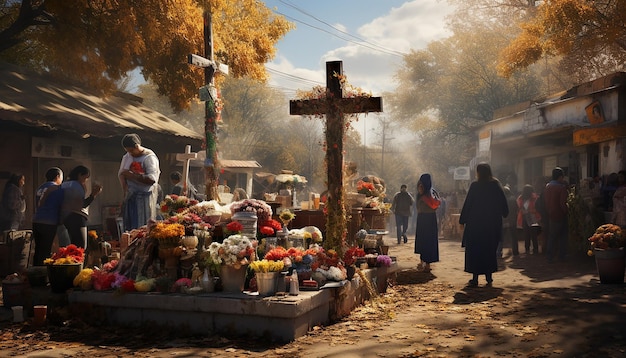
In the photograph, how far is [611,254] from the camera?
1077 cm

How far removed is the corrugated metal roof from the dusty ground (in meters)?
7.83

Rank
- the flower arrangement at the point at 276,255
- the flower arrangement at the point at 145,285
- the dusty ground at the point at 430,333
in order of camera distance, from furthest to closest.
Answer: the flower arrangement at the point at 276,255 → the flower arrangement at the point at 145,285 → the dusty ground at the point at 430,333

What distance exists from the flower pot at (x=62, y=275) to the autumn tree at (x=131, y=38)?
9.82m

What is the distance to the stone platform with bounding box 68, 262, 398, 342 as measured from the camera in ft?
23.0

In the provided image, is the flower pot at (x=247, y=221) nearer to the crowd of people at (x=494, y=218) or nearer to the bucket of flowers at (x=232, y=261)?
the bucket of flowers at (x=232, y=261)

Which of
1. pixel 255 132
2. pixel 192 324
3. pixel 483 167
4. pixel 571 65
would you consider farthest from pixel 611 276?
pixel 255 132

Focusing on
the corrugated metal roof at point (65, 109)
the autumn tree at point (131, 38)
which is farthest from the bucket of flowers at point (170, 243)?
the autumn tree at point (131, 38)

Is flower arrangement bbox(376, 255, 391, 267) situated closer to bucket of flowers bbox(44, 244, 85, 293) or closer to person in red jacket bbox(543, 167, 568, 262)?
bucket of flowers bbox(44, 244, 85, 293)

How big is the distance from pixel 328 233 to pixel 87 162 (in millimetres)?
10835

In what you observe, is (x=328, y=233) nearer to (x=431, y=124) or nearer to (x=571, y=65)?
(x=571, y=65)

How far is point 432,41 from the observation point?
52656mm

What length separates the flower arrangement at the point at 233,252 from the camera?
7668 millimetres

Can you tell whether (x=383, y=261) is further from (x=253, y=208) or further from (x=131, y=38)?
(x=131, y=38)

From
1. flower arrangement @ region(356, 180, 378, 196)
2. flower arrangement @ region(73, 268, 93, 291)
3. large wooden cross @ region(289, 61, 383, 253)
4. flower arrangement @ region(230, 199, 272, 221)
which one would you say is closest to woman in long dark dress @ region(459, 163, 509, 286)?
flower arrangement @ region(356, 180, 378, 196)
